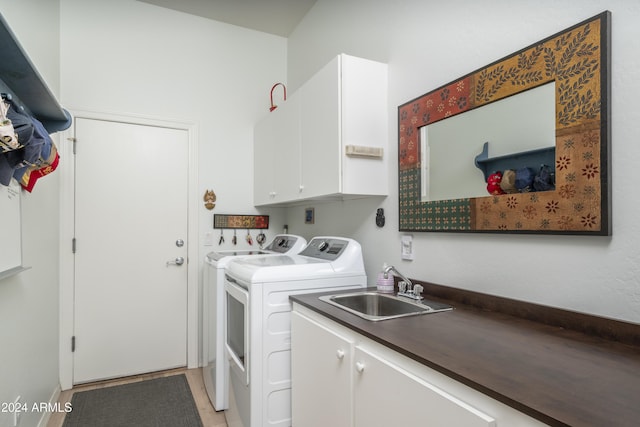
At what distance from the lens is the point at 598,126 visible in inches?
43.9

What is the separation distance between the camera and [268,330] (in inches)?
67.7

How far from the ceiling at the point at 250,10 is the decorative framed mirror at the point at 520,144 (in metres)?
1.77

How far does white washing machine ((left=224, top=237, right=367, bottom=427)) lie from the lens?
1.69m

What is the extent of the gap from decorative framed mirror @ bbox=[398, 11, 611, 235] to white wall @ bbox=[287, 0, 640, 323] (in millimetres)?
44

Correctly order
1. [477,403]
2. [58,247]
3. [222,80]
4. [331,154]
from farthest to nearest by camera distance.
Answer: [222,80], [58,247], [331,154], [477,403]

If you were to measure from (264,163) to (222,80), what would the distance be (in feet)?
3.03

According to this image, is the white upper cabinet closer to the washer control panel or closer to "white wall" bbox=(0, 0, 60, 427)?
the washer control panel

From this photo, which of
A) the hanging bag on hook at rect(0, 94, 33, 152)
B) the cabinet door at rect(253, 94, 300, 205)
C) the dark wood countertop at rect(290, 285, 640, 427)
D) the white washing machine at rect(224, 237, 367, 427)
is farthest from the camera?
the cabinet door at rect(253, 94, 300, 205)

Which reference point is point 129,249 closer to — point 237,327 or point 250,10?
point 237,327

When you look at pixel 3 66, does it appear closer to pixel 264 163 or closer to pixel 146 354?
pixel 264 163

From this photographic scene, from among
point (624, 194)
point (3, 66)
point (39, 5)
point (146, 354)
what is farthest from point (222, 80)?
point (624, 194)

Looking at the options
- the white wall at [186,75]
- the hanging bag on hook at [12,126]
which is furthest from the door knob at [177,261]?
the hanging bag on hook at [12,126]


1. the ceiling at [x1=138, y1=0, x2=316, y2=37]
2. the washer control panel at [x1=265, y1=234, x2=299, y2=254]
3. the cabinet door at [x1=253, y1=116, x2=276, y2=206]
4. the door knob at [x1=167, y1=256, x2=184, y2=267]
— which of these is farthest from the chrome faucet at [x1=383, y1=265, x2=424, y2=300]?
the ceiling at [x1=138, y1=0, x2=316, y2=37]

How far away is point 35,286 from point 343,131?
75.5 inches
